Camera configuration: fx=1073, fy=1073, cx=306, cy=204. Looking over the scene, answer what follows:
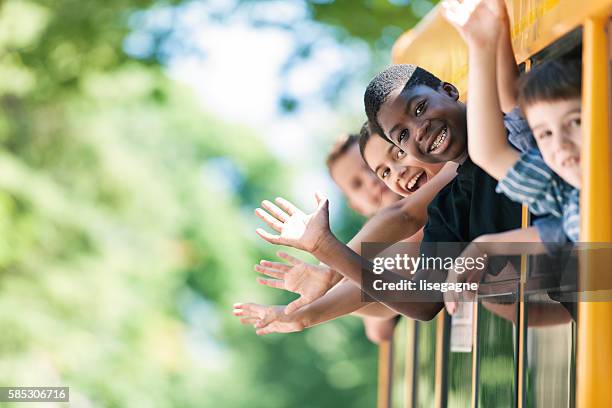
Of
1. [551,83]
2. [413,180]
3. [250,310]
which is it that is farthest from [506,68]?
[250,310]

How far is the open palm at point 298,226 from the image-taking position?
247 centimetres

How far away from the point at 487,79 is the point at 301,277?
0.90 metres

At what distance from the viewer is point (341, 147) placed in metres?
4.49

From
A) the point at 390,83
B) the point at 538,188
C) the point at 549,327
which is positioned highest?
the point at 390,83

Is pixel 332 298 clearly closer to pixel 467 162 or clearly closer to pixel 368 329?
pixel 467 162

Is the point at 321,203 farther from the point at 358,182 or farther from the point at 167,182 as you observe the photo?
the point at 167,182

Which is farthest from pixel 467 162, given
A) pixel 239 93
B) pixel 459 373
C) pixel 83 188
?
pixel 239 93

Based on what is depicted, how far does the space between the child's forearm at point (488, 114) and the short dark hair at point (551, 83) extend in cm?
9

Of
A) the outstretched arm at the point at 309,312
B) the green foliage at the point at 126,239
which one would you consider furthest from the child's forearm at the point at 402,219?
the green foliage at the point at 126,239

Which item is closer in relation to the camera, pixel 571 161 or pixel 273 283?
pixel 571 161

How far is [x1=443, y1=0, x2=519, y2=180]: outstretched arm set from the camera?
2.15 m

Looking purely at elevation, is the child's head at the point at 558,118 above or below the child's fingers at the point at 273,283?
above

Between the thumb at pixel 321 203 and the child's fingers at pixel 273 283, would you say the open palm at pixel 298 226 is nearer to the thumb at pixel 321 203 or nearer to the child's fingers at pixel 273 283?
the thumb at pixel 321 203

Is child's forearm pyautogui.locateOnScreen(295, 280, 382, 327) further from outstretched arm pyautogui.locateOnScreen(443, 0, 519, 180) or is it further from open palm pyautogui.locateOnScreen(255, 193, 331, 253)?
outstretched arm pyautogui.locateOnScreen(443, 0, 519, 180)
